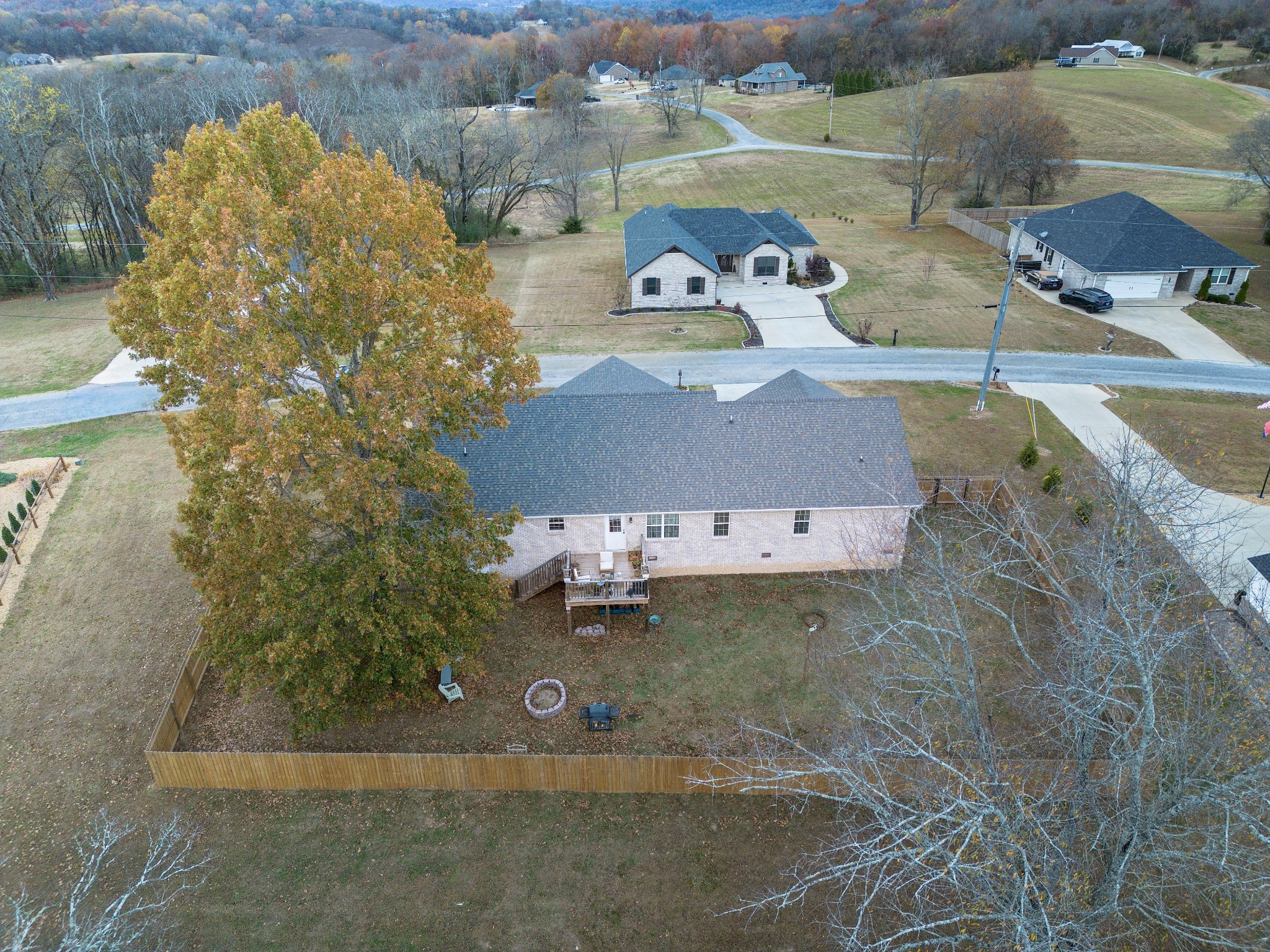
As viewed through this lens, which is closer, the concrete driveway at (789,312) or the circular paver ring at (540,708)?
the circular paver ring at (540,708)

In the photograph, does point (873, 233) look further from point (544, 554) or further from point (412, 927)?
point (412, 927)

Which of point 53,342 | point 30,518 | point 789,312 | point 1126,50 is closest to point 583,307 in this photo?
point 789,312

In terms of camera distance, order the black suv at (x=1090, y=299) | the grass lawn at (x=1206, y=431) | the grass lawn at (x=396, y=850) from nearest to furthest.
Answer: the grass lawn at (x=396, y=850)
the grass lawn at (x=1206, y=431)
the black suv at (x=1090, y=299)

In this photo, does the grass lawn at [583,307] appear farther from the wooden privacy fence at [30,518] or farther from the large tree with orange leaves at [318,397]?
the wooden privacy fence at [30,518]

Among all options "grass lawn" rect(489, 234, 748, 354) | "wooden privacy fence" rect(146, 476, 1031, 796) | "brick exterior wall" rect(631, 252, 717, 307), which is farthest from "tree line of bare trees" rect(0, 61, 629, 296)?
"wooden privacy fence" rect(146, 476, 1031, 796)

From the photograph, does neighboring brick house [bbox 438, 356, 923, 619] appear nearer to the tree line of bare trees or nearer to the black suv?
the tree line of bare trees

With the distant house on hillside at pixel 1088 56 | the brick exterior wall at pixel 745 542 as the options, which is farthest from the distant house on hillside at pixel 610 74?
the brick exterior wall at pixel 745 542
